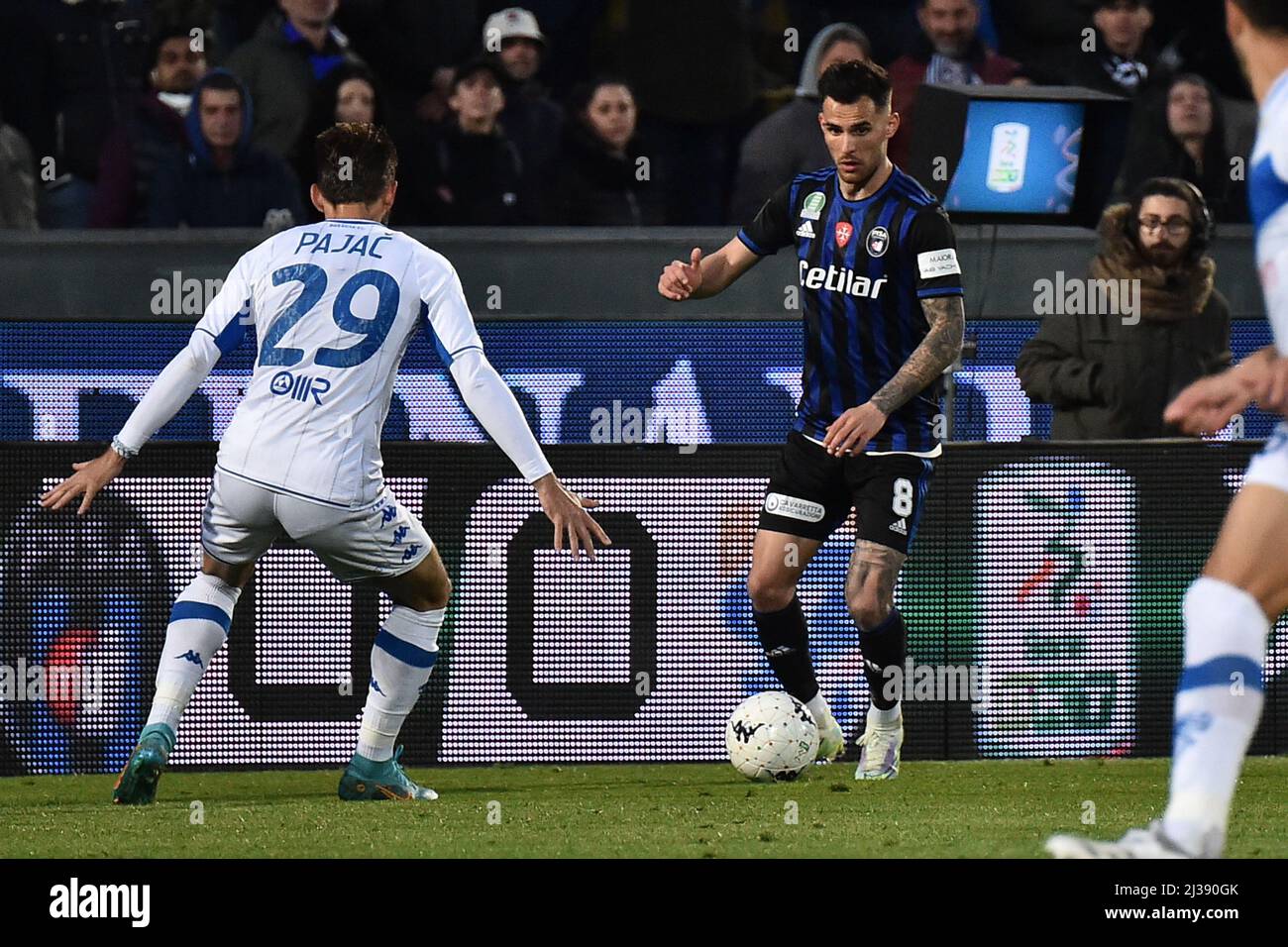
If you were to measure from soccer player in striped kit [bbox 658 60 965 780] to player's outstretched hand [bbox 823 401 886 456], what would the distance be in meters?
0.22

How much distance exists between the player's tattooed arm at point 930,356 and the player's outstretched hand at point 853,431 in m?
0.11

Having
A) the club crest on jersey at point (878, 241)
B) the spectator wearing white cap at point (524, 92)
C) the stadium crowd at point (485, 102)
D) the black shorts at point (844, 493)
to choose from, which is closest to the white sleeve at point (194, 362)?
the black shorts at point (844, 493)

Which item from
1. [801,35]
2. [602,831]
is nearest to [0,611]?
[602,831]

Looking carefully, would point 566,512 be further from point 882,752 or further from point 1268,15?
point 1268,15

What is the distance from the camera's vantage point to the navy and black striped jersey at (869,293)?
22.4 ft

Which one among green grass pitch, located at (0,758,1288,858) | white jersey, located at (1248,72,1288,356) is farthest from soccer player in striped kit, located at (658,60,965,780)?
white jersey, located at (1248,72,1288,356)

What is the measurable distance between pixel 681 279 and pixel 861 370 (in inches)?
24.9

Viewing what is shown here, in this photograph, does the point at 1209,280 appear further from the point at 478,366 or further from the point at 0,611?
the point at 0,611

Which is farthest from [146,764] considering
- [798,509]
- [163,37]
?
[163,37]

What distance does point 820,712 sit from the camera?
711 cm

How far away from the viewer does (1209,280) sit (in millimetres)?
8547

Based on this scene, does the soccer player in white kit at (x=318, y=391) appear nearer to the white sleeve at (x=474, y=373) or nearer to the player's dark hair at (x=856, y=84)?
the white sleeve at (x=474, y=373)
